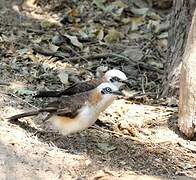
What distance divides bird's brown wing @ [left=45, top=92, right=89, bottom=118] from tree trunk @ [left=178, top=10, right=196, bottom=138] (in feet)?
2.77

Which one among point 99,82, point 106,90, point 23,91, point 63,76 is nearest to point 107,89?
point 106,90

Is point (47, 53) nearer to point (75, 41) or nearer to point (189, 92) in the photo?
point (75, 41)

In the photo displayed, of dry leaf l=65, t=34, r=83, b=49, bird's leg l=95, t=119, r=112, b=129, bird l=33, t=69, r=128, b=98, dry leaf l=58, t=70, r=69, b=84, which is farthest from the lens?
dry leaf l=65, t=34, r=83, b=49

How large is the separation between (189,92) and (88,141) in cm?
89

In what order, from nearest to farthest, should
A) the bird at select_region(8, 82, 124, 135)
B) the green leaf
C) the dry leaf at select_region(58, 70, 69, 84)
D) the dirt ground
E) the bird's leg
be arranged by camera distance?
the dirt ground → the bird at select_region(8, 82, 124, 135) → the bird's leg → the green leaf → the dry leaf at select_region(58, 70, 69, 84)

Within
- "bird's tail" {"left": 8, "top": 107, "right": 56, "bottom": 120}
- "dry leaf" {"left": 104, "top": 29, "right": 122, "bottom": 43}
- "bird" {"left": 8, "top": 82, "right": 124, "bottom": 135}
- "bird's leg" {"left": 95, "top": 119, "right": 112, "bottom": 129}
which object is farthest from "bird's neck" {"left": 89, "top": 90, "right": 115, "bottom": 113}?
"dry leaf" {"left": 104, "top": 29, "right": 122, "bottom": 43}

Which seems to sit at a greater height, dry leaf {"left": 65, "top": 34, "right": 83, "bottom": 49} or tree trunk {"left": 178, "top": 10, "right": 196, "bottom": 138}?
tree trunk {"left": 178, "top": 10, "right": 196, "bottom": 138}

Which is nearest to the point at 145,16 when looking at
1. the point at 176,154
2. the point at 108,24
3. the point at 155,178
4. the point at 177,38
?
the point at 108,24

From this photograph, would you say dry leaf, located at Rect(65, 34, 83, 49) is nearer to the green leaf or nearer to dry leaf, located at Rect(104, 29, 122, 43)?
dry leaf, located at Rect(104, 29, 122, 43)

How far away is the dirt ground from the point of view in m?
4.30

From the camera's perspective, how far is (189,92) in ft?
15.9

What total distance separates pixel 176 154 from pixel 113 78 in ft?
2.56

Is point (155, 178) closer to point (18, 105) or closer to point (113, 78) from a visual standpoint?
point (113, 78)

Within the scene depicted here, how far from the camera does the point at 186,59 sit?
16.2 ft
